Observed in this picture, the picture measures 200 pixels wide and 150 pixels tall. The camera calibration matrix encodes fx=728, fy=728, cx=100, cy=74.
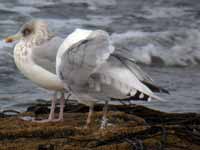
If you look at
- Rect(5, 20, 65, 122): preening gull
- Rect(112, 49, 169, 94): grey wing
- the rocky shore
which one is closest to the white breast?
Rect(5, 20, 65, 122): preening gull

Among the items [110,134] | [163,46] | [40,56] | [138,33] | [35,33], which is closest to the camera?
[110,134]

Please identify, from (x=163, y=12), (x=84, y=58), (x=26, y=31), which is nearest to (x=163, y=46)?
(x=163, y=12)

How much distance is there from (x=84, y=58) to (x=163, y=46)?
7211mm

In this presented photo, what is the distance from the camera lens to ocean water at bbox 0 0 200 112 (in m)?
8.02

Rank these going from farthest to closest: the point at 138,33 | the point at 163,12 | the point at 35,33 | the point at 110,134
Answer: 1. the point at 163,12
2. the point at 138,33
3. the point at 35,33
4. the point at 110,134

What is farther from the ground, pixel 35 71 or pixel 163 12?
pixel 163 12

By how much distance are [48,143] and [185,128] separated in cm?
92

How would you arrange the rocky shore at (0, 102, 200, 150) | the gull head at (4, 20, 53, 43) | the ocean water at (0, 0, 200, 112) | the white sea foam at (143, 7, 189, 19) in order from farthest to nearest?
1. the white sea foam at (143, 7, 189, 19)
2. the ocean water at (0, 0, 200, 112)
3. the gull head at (4, 20, 53, 43)
4. the rocky shore at (0, 102, 200, 150)

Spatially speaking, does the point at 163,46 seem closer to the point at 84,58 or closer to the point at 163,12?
the point at 163,12

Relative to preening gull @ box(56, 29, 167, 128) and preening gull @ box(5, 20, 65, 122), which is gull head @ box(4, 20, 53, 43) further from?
preening gull @ box(56, 29, 167, 128)

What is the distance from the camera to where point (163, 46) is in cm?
1177

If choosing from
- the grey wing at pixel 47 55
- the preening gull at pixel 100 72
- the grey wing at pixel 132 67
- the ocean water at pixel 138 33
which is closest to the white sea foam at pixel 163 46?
the ocean water at pixel 138 33

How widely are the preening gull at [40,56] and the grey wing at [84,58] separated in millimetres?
596

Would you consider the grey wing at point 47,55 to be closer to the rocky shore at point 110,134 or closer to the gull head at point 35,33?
the gull head at point 35,33
